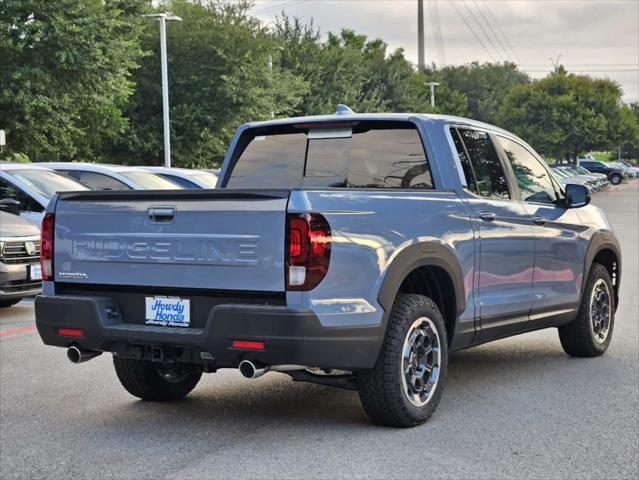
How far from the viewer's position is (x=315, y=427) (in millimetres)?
6117

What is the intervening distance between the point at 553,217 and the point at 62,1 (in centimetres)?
2211

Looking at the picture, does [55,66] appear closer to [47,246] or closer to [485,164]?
[485,164]

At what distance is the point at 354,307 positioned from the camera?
18.2ft

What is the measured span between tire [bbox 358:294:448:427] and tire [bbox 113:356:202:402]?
1.43 metres

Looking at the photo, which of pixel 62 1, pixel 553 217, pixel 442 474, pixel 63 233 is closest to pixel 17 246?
pixel 63 233

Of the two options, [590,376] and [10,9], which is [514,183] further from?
[10,9]

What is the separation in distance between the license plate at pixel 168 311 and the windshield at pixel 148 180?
379 inches

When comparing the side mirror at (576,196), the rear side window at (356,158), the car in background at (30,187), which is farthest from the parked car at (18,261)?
the side mirror at (576,196)

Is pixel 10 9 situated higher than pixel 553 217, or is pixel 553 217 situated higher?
pixel 10 9

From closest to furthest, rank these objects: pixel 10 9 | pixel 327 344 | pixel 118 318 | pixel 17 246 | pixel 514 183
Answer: pixel 327 344 → pixel 118 318 → pixel 514 183 → pixel 17 246 → pixel 10 9

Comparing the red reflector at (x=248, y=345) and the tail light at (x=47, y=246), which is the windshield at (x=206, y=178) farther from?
the red reflector at (x=248, y=345)

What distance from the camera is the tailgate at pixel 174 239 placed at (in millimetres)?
5423

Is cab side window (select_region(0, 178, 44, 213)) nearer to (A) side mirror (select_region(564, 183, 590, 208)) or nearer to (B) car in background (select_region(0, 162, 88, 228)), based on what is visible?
(B) car in background (select_region(0, 162, 88, 228))

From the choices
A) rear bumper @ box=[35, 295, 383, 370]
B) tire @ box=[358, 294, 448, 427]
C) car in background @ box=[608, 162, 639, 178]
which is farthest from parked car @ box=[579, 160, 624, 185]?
rear bumper @ box=[35, 295, 383, 370]
